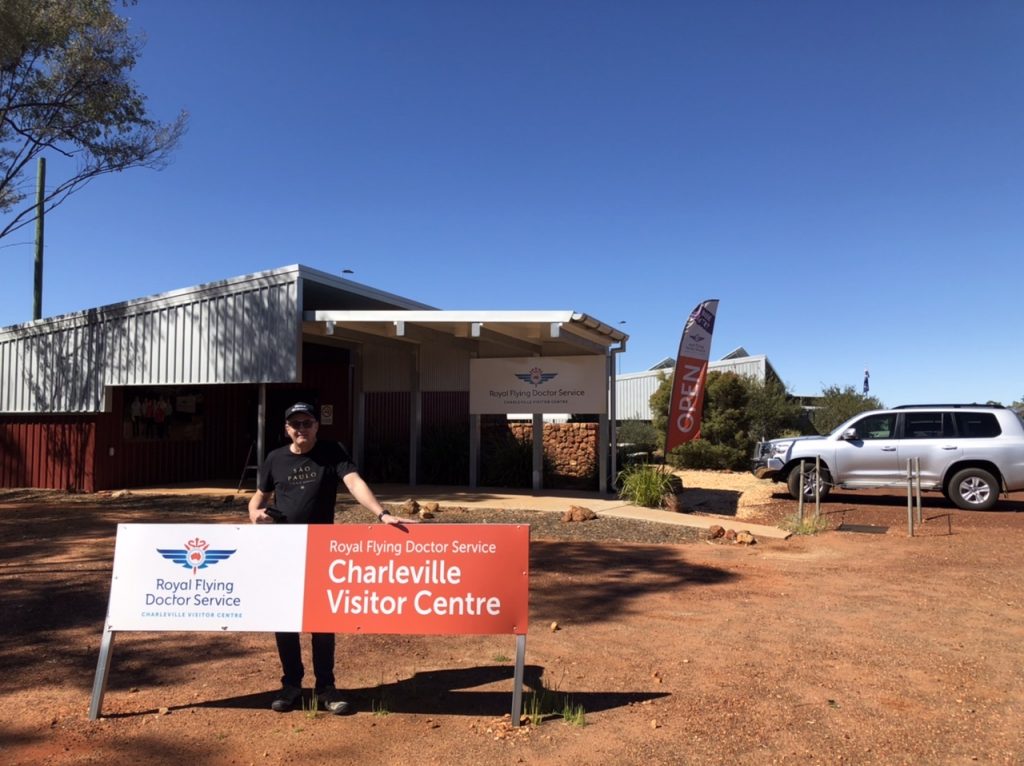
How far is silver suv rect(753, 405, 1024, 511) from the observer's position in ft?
42.2

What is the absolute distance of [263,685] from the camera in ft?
15.3

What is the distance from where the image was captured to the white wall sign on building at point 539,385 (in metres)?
14.2

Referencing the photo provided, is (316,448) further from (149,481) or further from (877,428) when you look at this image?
(149,481)

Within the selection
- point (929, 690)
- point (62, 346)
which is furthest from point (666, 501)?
point (62, 346)

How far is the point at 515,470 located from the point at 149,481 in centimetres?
782

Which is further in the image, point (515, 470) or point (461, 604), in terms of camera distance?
point (515, 470)

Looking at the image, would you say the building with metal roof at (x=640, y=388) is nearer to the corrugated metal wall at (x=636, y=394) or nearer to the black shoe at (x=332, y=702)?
the corrugated metal wall at (x=636, y=394)

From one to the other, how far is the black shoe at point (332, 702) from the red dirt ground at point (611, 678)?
53 mm

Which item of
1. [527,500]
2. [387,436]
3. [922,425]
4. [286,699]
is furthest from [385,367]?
[286,699]

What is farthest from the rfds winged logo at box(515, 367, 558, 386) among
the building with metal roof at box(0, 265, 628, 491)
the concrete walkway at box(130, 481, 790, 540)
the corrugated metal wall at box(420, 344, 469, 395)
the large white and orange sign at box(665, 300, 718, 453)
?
the large white and orange sign at box(665, 300, 718, 453)

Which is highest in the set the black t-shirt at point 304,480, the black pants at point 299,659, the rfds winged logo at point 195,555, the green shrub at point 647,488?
the black t-shirt at point 304,480

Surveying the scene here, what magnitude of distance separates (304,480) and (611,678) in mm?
2281

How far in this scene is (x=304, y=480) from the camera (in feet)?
14.4

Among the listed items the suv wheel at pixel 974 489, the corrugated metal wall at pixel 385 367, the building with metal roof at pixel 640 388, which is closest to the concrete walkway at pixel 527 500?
the corrugated metal wall at pixel 385 367
